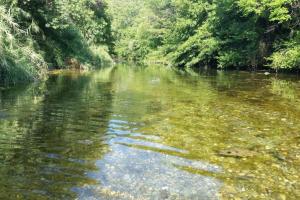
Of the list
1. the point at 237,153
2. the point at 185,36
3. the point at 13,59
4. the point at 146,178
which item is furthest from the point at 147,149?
the point at 185,36

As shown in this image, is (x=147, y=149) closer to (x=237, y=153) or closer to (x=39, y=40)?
(x=237, y=153)

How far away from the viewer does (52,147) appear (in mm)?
7914

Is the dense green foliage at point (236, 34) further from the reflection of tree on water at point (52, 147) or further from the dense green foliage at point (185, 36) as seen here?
the reflection of tree on water at point (52, 147)

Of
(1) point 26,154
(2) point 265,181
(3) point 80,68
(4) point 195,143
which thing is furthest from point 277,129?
(3) point 80,68

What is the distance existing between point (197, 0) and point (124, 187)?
147 ft

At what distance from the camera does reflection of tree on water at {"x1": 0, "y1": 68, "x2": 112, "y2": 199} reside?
583cm

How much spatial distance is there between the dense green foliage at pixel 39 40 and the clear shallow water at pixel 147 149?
4.23 meters

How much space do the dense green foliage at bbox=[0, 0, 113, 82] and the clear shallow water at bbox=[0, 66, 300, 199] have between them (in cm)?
423

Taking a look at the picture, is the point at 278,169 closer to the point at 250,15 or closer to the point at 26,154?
the point at 26,154

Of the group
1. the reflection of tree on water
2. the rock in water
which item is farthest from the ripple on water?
the rock in water

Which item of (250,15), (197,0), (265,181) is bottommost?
(265,181)

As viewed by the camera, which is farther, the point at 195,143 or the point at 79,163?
the point at 195,143

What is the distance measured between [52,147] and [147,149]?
2.02 metres

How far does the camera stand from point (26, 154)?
7344 mm
